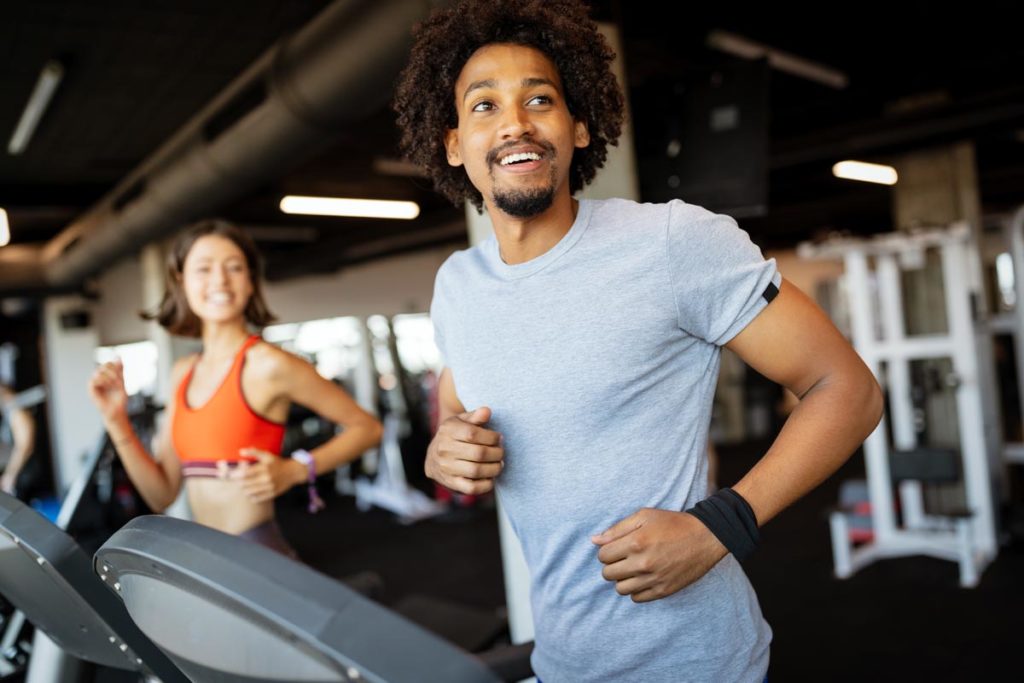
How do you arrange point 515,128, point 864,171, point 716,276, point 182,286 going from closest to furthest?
point 716,276 → point 515,128 → point 182,286 → point 864,171

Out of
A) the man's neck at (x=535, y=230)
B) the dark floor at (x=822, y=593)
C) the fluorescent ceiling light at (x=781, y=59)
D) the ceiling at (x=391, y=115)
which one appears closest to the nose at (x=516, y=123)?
the man's neck at (x=535, y=230)

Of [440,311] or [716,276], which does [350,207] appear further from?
[716,276]

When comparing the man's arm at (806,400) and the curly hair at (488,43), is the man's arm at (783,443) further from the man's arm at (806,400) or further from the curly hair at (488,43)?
the curly hair at (488,43)

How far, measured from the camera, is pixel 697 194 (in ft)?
8.72

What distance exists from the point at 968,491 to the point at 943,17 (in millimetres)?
3062

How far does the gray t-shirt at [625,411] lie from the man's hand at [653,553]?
0.13m

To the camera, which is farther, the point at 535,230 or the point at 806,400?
the point at 535,230

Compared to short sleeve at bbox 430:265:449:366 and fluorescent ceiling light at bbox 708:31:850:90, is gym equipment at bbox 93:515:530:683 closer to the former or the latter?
short sleeve at bbox 430:265:449:366

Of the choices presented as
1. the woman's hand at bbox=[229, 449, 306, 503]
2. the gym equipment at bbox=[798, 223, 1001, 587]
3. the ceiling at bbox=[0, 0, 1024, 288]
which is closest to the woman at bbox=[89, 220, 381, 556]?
the woman's hand at bbox=[229, 449, 306, 503]

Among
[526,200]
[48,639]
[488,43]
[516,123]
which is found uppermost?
[488,43]

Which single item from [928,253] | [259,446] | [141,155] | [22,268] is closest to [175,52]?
[141,155]

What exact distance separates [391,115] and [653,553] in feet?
17.9

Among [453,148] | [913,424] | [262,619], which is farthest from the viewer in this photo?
[913,424]

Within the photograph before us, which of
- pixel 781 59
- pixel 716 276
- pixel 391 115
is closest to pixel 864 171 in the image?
pixel 781 59
